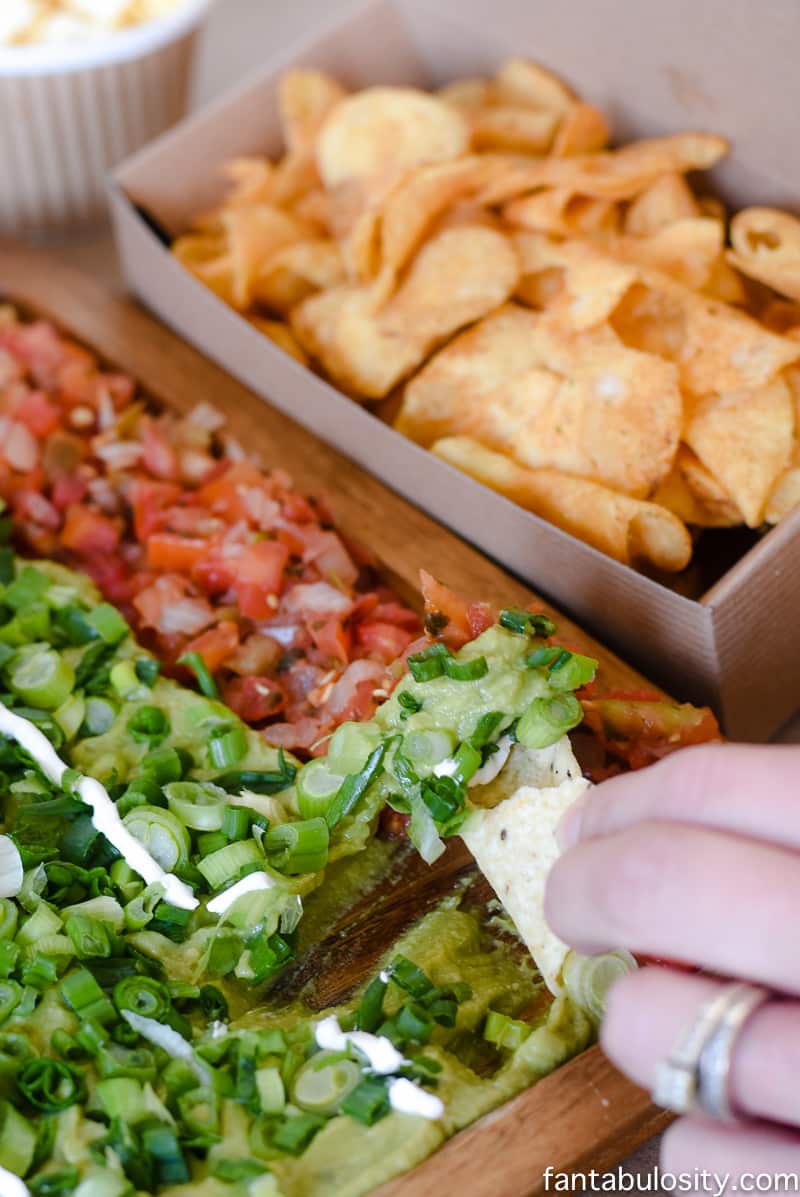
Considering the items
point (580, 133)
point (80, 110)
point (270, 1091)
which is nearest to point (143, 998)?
point (270, 1091)

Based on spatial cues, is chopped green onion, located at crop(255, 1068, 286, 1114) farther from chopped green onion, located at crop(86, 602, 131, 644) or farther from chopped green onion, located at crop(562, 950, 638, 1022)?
chopped green onion, located at crop(86, 602, 131, 644)

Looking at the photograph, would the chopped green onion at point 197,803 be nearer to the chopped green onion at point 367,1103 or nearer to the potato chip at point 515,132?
the chopped green onion at point 367,1103

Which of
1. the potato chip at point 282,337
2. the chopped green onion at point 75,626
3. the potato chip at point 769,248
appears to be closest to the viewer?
the chopped green onion at point 75,626

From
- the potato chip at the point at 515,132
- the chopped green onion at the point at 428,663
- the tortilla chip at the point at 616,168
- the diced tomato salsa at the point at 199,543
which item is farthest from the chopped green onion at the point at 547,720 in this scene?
the potato chip at the point at 515,132

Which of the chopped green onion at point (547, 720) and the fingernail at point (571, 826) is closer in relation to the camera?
the fingernail at point (571, 826)

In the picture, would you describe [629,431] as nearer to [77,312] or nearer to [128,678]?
[128,678]

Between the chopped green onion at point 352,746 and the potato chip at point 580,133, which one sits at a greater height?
the potato chip at point 580,133

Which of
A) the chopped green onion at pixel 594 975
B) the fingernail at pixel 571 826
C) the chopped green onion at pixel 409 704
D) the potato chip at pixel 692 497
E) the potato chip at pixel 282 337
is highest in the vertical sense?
the fingernail at pixel 571 826
